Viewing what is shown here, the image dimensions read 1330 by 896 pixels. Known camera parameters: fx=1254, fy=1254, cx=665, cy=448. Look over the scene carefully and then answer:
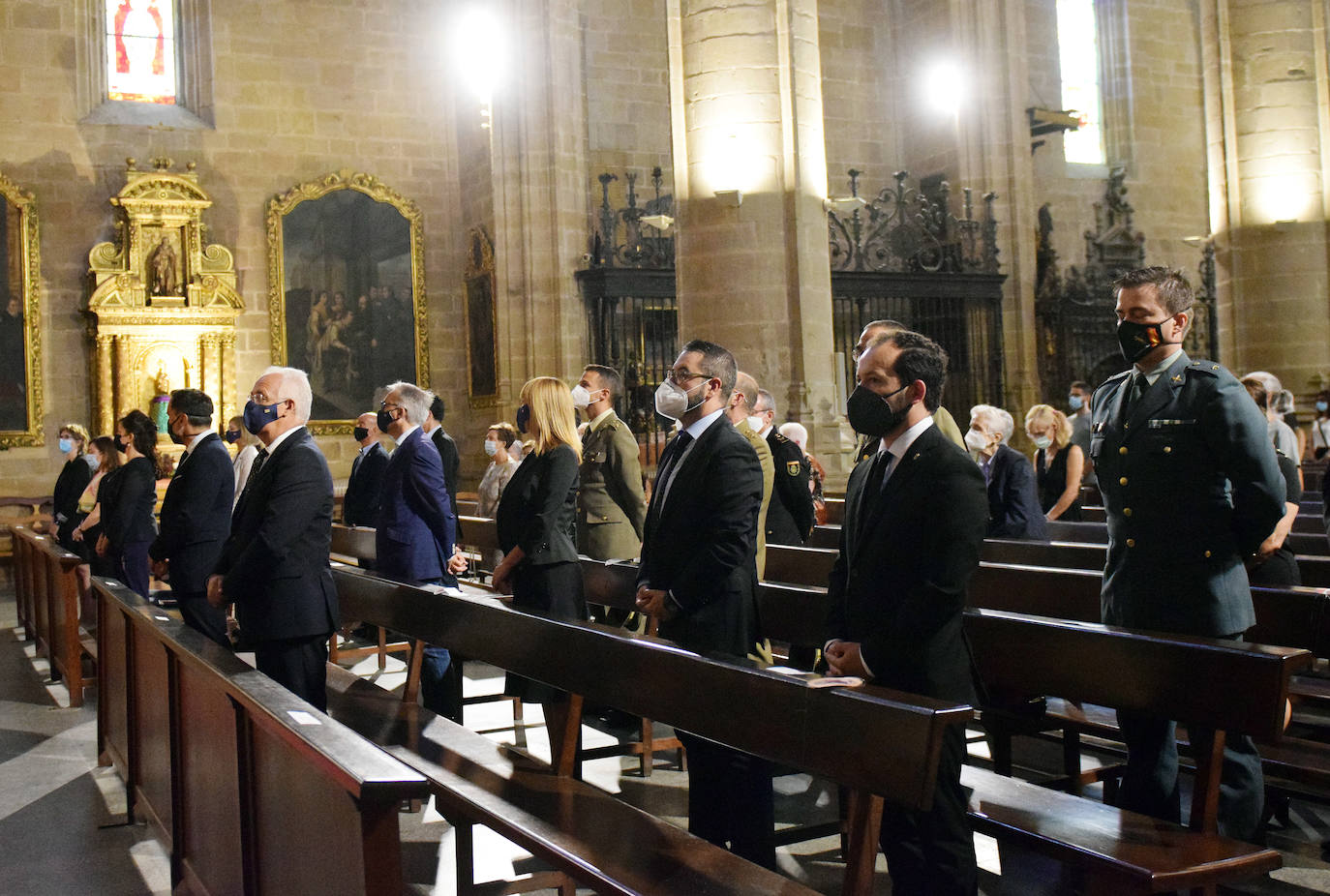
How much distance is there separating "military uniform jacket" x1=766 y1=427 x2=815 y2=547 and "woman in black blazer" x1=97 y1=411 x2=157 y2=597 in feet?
12.2

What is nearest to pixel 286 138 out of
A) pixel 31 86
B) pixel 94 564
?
pixel 31 86

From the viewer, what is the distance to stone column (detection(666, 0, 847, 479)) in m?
8.83

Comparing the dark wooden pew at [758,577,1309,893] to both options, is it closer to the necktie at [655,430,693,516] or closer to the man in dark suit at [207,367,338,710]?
the necktie at [655,430,693,516]

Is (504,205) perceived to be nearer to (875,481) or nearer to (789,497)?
(789,497)

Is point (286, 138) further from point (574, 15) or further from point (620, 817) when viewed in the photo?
point (620, 817)

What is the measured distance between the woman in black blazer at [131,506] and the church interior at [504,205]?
5955mm

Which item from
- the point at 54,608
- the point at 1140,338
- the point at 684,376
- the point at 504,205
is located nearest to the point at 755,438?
the point at 684,376

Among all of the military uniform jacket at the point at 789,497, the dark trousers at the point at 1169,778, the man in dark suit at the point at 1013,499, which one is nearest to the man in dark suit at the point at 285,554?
the military uniform jacket at the point at 789,497

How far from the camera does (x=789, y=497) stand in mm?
6336

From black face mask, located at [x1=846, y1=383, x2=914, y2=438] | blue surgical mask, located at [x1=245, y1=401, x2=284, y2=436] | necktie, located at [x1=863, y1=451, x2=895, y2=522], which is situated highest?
blue surgical mask, located at [x1=245, y1=401, x2=284, y2=436]

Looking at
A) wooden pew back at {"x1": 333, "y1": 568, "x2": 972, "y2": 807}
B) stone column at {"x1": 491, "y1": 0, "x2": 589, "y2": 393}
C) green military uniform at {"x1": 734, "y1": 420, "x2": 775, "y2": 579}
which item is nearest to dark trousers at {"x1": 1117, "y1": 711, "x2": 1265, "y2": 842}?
wooden pew back at {"x1": 333, "y1": 568, "x2": 972, "y2": 807}

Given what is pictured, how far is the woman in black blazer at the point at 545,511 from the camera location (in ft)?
16.5

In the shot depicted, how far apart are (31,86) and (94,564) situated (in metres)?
8.20

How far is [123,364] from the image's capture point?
14.5 metres
